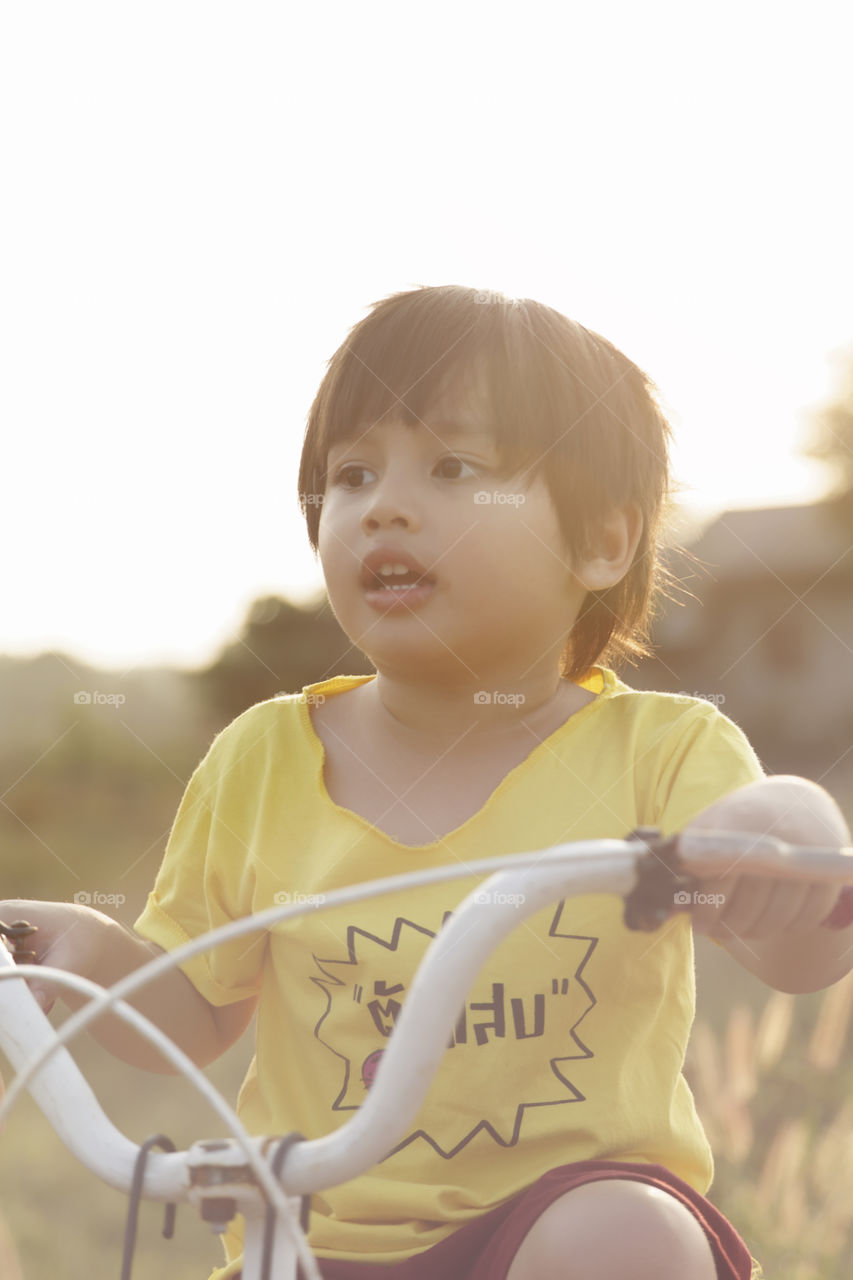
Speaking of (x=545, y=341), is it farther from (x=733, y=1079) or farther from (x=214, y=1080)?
(x=214, y=1080)

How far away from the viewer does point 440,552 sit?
4.31 ft

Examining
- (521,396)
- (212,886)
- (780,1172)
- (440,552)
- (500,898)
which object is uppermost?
(521,396)

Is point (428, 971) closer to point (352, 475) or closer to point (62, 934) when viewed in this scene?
point (62, 934)

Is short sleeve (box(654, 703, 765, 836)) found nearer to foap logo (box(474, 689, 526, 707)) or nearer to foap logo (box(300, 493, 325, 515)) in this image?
foap logo (box(474, 689, 526, 707))

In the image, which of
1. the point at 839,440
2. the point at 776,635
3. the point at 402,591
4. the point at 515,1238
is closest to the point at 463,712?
the point at 402,591

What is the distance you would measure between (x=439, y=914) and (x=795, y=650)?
695 centimetres

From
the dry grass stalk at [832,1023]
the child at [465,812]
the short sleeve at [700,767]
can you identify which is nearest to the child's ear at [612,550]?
the child at [465,812]

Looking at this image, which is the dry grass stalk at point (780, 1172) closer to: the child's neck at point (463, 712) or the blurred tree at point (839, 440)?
the child's neck at point (463, 712)

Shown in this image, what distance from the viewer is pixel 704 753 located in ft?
4.13

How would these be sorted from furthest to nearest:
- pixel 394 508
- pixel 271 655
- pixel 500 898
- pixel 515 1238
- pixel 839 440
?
pixel 839 440 → pixel 271 655 → pixel 394 508 → pixel 515 1238 → pixel 500 898

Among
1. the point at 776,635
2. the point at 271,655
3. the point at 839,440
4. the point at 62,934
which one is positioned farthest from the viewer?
the point at 839,440

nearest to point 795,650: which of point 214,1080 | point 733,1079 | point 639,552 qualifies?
point 214,1080

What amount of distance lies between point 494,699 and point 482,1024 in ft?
1.12

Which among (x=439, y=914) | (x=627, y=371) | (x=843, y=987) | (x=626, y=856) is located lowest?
(x=843, y=987)
